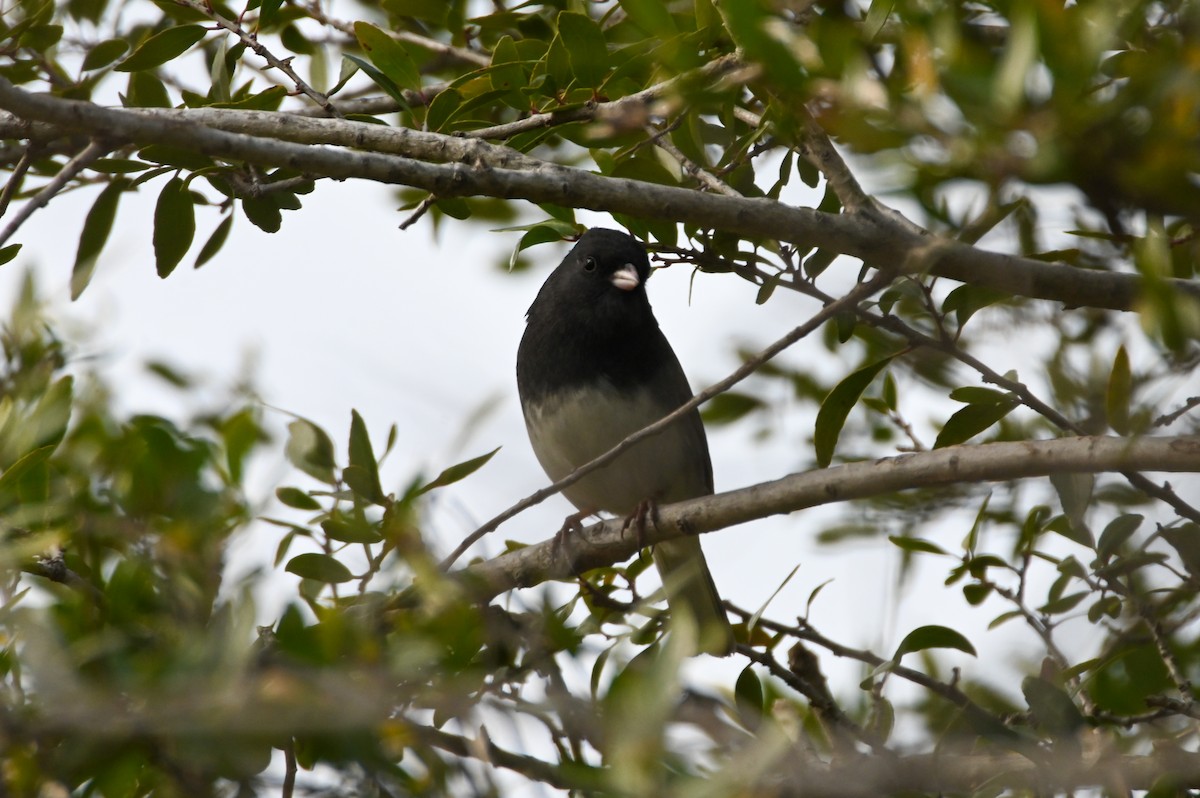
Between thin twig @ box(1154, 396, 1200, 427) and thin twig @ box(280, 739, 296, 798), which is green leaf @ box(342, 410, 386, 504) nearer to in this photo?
thin twig @ box(280, 739, 296, 798)

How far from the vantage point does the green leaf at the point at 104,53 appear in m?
2.94

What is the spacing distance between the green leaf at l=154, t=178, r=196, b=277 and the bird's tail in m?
1.35

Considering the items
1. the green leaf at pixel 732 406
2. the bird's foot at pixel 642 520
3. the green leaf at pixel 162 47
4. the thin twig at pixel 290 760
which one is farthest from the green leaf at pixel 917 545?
the green leaf at pixel 162 47

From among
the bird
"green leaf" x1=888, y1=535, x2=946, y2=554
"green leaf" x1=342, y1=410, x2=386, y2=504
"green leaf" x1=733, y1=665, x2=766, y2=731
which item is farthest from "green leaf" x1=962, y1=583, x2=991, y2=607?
"green leaf" x1=342, y1=410, x2=386, y2=504

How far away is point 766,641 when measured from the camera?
129 inches

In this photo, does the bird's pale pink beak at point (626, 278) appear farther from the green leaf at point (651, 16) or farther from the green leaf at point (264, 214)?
the green leaf at point (651, 16)

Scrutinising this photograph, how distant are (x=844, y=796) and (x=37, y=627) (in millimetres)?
992

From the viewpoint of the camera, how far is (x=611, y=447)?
382cm

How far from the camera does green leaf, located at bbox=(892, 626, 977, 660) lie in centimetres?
266

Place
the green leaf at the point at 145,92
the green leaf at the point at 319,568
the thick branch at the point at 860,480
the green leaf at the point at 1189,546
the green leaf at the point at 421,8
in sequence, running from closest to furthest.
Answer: the thick branch at the point at 860,480 < the green leaf at the point at 1189,546 < the green leaf at the point at 319,568 < the green leaf at the point at 145,92 < the green leaf at the point at 421,8

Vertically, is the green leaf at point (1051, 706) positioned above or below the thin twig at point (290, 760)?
above

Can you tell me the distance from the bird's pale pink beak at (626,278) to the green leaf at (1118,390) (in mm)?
1953

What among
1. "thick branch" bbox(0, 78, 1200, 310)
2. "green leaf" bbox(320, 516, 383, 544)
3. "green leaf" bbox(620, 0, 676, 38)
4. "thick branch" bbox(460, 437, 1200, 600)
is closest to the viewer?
"green leaf" bbox(620, 0, 676, 38)

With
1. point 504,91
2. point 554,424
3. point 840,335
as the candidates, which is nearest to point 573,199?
point 504,91
